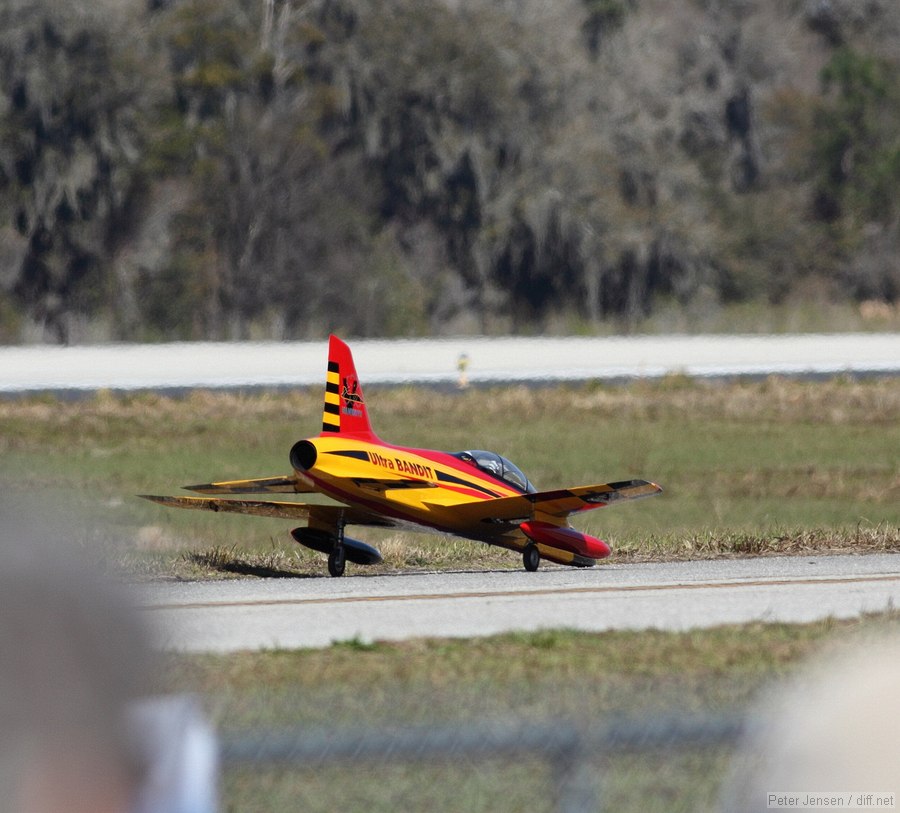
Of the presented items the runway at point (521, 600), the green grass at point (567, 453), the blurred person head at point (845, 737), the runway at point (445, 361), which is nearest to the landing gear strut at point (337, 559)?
the green grass at point (567, 453)

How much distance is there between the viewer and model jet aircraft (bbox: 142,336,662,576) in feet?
57.9

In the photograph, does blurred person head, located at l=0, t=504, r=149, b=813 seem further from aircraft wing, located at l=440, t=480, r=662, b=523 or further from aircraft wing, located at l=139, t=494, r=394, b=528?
aircraft wing, located at l=139, t=494, r=394, b=528

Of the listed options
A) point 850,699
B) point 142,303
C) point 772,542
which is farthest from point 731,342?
point 850,699

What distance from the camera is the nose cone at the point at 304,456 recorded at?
17.2 m

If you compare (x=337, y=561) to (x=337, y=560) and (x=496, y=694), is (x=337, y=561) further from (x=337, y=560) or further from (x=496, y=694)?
(x=496, y=694)

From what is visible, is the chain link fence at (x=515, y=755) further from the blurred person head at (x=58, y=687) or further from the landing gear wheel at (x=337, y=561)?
the landing gear wheel at (x=337, y=561)

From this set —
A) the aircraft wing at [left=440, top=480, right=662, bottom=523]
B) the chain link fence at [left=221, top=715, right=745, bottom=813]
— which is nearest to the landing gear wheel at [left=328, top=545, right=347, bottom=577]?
the aircraft wing at [left=440, top=480, right=662, bottom=523]

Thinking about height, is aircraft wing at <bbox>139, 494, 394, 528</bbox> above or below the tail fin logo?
below

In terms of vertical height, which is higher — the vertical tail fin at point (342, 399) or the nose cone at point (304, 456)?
the vertical tail fin at point (342, 399)

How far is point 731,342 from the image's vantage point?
57844mm

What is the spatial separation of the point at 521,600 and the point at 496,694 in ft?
17.8

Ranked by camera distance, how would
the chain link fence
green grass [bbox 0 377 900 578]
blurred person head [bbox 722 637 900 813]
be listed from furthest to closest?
green grass [bbox 0 377 900 578], the chain link fence, blurred person head [bbox 722 637 900 813]

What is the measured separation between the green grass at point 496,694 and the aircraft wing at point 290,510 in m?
6.45

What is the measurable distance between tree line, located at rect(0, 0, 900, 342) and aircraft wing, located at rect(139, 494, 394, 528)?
43.8m
